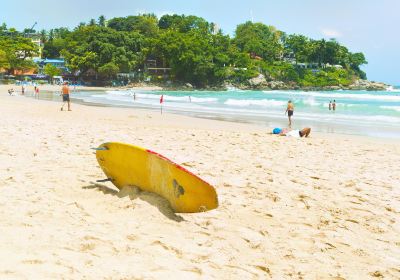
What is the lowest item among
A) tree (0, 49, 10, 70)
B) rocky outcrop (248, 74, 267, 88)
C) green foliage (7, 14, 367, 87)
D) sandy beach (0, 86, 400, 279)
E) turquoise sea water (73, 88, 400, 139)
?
sandy beach (0, 86, 400, 279)

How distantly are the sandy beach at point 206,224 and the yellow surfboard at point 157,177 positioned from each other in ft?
0.54

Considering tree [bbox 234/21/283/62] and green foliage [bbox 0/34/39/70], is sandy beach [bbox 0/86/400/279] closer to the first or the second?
green foliage [bbox 0/34/39/70]

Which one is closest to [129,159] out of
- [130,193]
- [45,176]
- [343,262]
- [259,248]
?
[130,193]

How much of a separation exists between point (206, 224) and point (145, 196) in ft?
2.84

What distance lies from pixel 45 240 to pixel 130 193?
1.54m

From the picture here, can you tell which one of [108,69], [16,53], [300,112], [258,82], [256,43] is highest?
[256,43]

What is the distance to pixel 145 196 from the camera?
452 centimetres

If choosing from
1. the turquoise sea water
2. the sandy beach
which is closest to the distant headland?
the turquoise sea water

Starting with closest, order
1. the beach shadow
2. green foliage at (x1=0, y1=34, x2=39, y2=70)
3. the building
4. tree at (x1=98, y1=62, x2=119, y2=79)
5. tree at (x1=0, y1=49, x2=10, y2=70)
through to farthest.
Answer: the beach shadow → tree at (x1=0, y1=49, x2=10, y2=70) → green foliage at (x1=0, y1=34, x2=39, y2=70) → tree at (x1=98, y1=62, x2=119, y2=79) → the building

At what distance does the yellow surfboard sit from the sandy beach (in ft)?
0.54

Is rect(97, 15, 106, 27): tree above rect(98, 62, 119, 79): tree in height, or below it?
above

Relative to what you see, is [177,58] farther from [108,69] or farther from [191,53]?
[108,69]

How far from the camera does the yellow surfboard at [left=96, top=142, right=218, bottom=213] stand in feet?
12.7

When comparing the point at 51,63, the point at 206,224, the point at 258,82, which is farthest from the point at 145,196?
the point at 51,63
